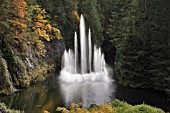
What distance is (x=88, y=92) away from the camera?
2375 cm

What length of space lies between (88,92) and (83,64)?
1234 cm

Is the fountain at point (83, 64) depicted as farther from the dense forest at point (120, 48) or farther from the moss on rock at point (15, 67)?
the moss on rock at point (15, 67)

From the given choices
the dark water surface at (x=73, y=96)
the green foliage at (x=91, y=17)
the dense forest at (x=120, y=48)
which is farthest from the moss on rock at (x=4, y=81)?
the green foliage at (x=91, y=17)

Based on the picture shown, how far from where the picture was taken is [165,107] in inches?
790

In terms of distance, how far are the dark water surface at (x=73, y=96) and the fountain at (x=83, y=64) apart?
3347mm

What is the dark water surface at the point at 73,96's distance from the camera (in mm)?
20391

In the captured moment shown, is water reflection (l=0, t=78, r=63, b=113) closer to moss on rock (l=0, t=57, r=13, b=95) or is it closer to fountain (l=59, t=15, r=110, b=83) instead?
moss on rock (l=0, t=57, r=13, b=95)

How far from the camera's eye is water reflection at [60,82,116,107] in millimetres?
21328

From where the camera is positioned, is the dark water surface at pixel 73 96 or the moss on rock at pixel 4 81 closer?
the dark water surface at pixel 73 96

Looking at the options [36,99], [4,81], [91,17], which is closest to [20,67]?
[4,81]

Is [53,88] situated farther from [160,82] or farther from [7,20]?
[160,82]

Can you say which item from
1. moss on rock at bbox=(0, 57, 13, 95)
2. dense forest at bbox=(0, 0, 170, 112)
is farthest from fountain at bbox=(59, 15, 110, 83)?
moss on rock at bbox=(0, 57, 13, 95)

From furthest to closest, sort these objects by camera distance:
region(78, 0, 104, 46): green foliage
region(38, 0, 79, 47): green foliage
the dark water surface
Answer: region(78, 0, 104, 46): green foliage, region(38, 0, 79, 47): green foliage, the dark water surface

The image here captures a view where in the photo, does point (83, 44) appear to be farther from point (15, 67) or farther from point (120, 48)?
point (15, 67)
